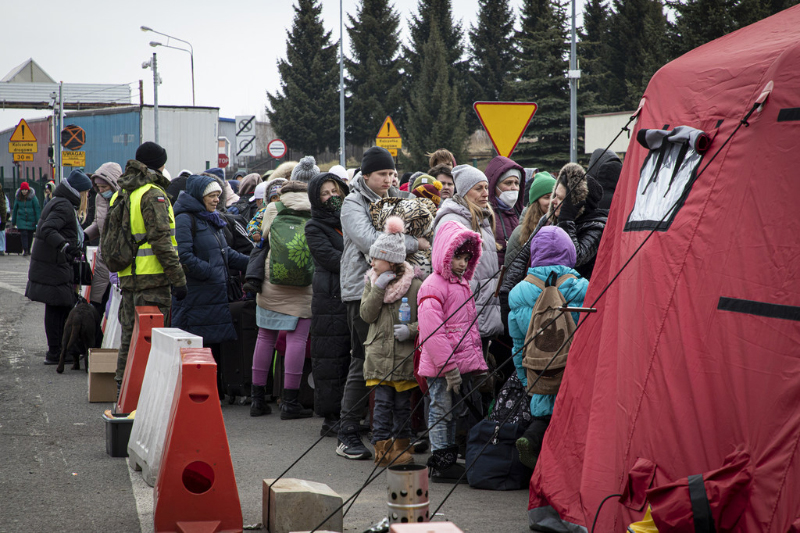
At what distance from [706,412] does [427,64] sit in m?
59.3

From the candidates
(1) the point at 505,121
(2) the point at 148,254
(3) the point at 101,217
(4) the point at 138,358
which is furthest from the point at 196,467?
(1) the point at 505,121

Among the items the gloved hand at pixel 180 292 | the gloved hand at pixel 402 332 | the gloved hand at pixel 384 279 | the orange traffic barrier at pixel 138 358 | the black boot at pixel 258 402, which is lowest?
the black boot at pixel 258 402

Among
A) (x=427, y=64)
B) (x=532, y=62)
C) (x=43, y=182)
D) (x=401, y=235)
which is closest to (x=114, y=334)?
(x=401, y=235)

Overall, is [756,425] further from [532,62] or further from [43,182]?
[532,62]

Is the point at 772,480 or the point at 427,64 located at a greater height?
the point at 427,64

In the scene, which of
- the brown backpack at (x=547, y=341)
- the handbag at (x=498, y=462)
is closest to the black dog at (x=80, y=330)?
the handbag at (x=498, y=462)

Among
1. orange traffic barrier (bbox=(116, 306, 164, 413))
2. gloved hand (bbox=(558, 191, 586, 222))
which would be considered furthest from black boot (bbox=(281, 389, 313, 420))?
gloved hand (bbox=(558, 191, 586, 222))

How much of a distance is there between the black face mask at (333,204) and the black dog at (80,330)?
13.0 feet

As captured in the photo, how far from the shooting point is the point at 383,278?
21.0ft

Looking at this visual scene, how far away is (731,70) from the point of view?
4.13 meters

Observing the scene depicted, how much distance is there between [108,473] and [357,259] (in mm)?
2419

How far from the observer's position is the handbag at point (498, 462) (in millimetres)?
5691

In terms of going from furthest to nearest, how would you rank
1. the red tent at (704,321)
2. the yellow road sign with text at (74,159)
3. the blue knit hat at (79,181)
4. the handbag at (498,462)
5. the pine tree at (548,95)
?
the pine tree at (548,95) → the yellow road sign with text at (74,159) → the blue knit hat at (79,181) → the handbag at (498,462) → the red tent at (704,321)

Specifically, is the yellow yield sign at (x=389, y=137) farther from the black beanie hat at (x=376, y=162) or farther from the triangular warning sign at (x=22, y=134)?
the black beanie hat at (x=376, y=162)
